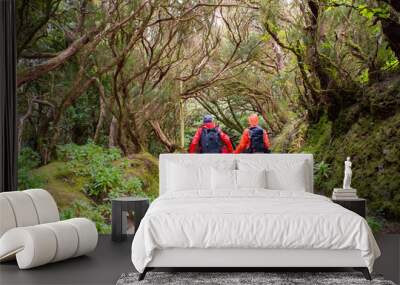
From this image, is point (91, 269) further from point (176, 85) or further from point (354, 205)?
point (176, 85)

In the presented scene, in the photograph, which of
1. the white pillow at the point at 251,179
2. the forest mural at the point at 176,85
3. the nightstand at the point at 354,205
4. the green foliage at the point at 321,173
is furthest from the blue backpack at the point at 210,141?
the nightstand at the point at 354,205

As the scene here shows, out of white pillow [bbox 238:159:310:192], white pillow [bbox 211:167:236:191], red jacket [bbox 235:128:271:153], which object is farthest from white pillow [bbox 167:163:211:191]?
red jacket [bbox 235:128:271:153]

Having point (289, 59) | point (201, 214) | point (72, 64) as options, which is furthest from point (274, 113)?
point (201, 214)

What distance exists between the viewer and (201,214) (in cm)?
505

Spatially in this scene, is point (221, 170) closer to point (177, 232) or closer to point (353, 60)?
point (177, 232)

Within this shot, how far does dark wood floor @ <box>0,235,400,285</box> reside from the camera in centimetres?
505

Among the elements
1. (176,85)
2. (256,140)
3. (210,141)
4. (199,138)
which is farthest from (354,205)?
(176,85)

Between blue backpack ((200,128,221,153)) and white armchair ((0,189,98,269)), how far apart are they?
2.42 meters

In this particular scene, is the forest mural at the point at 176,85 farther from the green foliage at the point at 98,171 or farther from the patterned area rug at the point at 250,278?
the patterned area rug at the point at 250,278

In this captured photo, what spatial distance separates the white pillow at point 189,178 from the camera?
7.00m

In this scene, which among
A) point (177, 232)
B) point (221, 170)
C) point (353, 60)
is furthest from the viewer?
point (353, 60)

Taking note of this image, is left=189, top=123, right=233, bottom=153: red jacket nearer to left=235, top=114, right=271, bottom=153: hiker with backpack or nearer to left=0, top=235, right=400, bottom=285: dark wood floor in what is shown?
left=235, top=114, right=271, bottom=153: hiker with backpack

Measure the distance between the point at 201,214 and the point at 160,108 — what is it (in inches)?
138

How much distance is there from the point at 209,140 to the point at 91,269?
3.05 m
